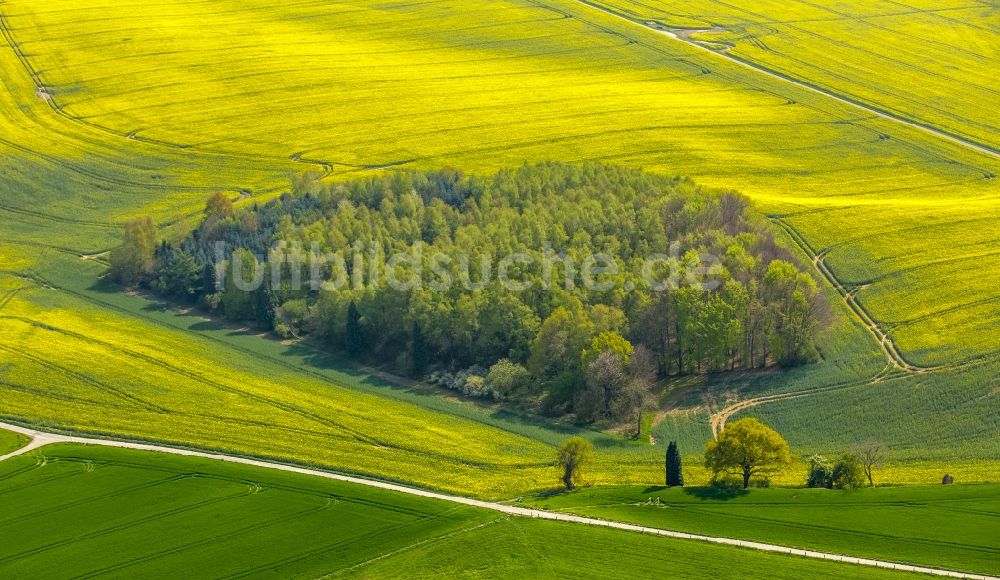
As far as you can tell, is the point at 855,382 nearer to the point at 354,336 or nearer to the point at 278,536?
the point at 354,336

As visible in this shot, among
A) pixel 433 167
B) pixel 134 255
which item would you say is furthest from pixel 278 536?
pixel 433 167

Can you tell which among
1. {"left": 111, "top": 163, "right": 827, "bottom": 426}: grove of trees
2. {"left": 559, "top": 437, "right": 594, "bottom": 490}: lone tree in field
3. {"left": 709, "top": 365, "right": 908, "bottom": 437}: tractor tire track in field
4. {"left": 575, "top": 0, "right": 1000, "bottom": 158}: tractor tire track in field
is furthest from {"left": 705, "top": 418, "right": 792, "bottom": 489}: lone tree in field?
{"left": 575, "top": 0, "right": 1000, "bottom": 158}: tractor tire track in field

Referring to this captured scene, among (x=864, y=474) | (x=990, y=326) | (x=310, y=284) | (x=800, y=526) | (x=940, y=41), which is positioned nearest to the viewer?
(x=800, y=526)

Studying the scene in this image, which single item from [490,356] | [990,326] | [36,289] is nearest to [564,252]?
[490,356]

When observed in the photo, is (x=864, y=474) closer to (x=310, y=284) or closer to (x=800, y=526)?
(x=800, y=526)

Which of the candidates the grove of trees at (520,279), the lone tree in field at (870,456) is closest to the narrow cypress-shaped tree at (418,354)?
the grove of trees at (520,279)

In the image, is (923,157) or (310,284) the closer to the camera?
(310,284)

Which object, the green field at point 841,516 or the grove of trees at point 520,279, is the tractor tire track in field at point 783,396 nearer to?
the grove of trees at point 520,279

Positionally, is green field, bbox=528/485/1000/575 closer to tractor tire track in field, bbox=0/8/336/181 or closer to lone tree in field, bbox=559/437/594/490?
lone tree in field, bbox=559/437/594/490
